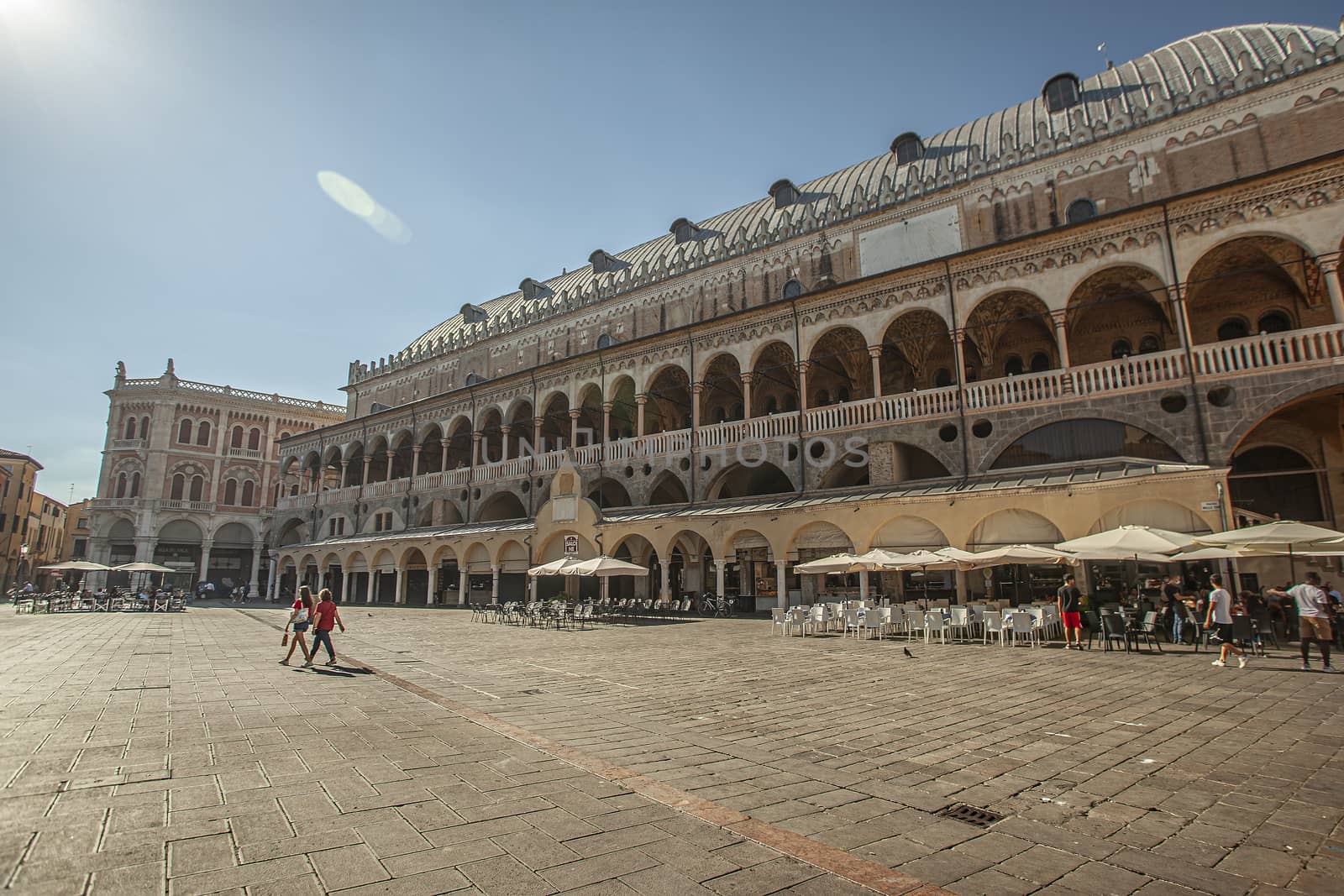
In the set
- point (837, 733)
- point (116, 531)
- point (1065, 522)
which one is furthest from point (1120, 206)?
point (116, 531)

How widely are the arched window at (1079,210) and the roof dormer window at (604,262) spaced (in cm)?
2331

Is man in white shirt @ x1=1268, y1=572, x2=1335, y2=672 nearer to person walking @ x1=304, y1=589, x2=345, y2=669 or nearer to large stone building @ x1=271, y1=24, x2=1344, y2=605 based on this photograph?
large stone building @ x1=271, y1=24, x2=1344, y2=605

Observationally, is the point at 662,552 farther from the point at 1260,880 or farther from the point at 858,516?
the point at 1260,880

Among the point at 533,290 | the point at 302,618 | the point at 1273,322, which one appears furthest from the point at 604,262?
the point at 302,618

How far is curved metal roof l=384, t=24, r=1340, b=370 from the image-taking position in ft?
77.2

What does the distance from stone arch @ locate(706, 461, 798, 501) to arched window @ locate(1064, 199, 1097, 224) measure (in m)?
13.7

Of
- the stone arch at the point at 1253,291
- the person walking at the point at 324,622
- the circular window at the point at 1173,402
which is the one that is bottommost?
the person walking at the point at 324,622

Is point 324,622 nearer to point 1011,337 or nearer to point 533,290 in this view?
point 1011,337

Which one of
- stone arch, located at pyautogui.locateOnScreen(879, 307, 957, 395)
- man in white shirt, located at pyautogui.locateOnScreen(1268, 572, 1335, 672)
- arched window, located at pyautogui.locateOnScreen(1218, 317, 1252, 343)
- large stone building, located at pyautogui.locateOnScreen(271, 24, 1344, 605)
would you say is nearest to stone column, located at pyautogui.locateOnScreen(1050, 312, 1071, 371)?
large stone building, located at pyautogui.locateOnScreen(271, 24, 1344, 605)

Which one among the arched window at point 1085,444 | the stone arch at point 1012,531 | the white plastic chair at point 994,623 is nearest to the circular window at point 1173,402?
the arched window at point 1085,444

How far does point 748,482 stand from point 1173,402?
45.8ft

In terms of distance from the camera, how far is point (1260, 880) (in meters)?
3.46

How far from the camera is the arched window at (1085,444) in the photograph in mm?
19156

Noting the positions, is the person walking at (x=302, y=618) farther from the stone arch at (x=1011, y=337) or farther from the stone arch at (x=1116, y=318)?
the stone arch at (x=1116, y=318)
